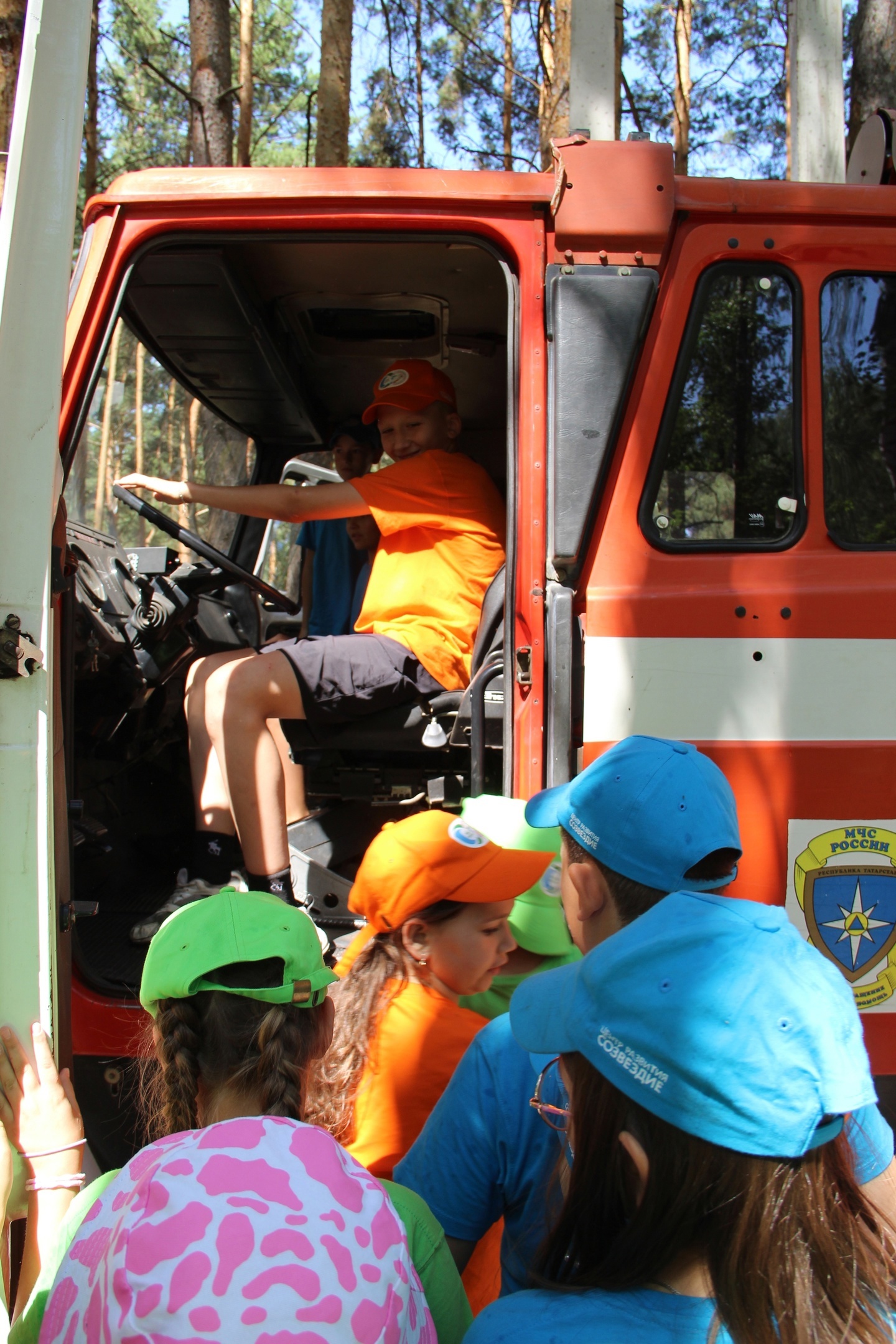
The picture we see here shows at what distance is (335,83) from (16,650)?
1025 centimetres

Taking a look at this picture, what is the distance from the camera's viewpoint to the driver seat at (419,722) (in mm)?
2594

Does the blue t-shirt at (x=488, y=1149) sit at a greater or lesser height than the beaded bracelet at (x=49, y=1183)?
greater

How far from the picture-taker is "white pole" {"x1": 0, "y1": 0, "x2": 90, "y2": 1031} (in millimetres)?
1559

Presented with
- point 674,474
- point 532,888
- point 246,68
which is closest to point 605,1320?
point 532,888

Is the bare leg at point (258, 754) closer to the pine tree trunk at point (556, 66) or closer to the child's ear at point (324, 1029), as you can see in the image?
the child's ear at point (324, 1029)

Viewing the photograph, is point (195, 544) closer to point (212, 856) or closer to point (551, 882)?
point (212, 856)

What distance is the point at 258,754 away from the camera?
2730 millimetres

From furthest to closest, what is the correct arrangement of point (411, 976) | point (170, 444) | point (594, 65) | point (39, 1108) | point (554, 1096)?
point (170, 444) < point (594, 65) < point (411, 976) < point (39, 1108) < point (554, 1096)

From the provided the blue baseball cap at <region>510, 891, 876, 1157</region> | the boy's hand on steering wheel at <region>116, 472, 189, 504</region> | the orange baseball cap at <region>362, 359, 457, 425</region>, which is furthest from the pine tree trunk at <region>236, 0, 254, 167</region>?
the blue baseball cap at <region>510, 891, 876, 1157</region>

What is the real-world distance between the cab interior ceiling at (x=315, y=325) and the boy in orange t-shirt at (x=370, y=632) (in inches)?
10.3

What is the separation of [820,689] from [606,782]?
0.74 meters

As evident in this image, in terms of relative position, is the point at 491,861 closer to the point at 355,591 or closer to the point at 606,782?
the point at 606,782

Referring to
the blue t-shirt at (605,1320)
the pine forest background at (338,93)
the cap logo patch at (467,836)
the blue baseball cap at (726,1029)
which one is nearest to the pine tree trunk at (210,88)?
the pine forest background at (338,93)

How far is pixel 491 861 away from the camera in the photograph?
1689mm
